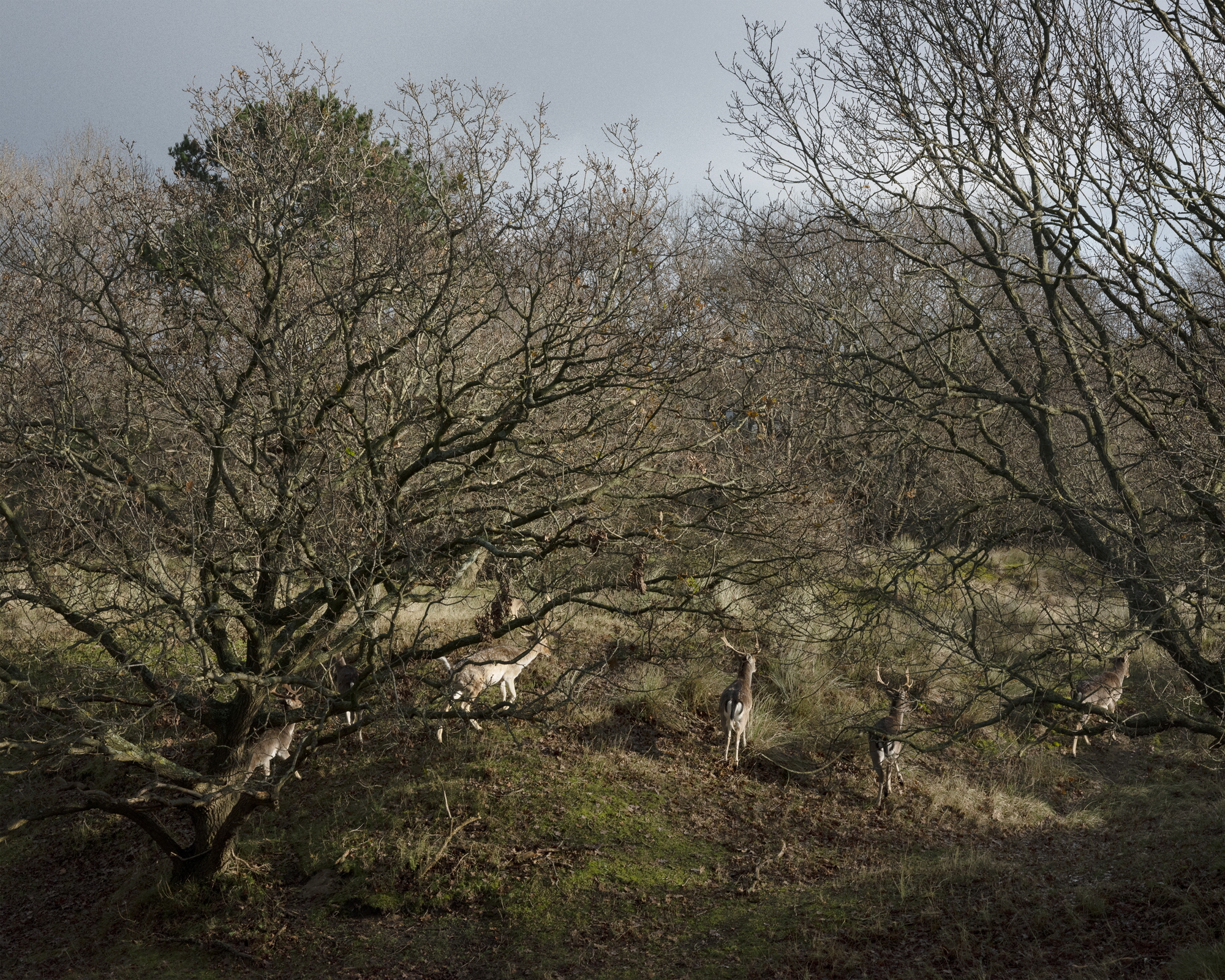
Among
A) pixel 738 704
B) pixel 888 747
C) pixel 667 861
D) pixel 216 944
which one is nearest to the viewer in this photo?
pixel 216 944

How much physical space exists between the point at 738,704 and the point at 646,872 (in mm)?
2207

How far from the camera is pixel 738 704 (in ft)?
31.2

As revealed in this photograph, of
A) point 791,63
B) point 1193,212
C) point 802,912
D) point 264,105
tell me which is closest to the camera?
point 1193,212

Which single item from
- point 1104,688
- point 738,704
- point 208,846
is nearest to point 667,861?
point 738,704

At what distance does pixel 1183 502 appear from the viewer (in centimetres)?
700

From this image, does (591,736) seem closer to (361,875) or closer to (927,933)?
(361,875)

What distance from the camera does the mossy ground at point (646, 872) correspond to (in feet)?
21.8

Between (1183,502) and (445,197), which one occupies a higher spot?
(445,197)

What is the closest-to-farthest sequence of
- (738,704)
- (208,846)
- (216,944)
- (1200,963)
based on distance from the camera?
1. (1200,963)
2. (216,944)
3. (208,846)
4. (738,704)

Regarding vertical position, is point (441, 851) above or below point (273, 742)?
below

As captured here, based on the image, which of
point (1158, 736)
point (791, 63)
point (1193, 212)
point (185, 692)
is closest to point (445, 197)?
point (791, 63)

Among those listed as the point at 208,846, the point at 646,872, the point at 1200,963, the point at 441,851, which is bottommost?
the point at 208,846

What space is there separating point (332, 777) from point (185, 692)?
2414 mm

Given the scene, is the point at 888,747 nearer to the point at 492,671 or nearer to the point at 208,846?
the point at 492,671
